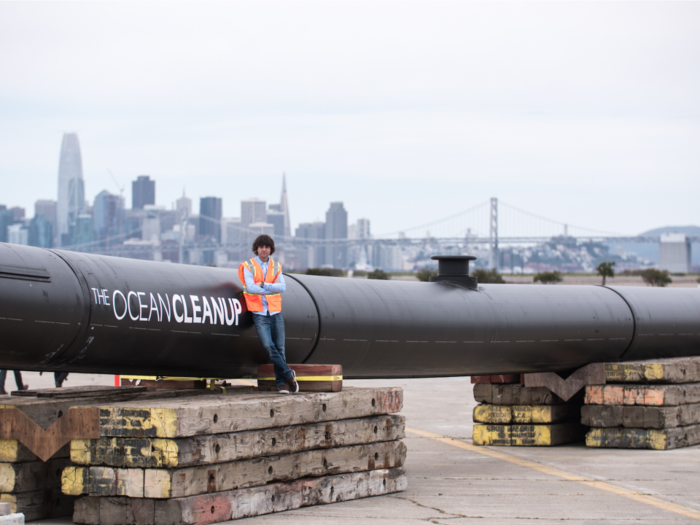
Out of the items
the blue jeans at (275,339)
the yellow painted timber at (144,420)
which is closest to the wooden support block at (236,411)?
the yellow painted timber at (144,420)

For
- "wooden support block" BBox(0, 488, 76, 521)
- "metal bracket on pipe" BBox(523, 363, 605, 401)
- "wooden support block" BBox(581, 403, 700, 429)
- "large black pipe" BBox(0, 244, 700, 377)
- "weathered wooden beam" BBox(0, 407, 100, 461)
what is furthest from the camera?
"metal bracket on pipe" BBox(523, 363, 605, 401)

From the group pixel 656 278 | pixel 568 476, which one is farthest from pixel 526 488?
pixel 656 278

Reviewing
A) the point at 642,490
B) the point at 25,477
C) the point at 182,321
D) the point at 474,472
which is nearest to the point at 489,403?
the point at 474,472

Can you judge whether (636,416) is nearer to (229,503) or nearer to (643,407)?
(643,407)

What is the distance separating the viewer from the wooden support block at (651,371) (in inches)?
417

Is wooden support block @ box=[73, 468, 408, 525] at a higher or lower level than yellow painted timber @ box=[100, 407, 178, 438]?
lower

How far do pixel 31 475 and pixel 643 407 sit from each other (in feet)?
22.8

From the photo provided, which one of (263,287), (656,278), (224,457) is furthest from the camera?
(656,278)

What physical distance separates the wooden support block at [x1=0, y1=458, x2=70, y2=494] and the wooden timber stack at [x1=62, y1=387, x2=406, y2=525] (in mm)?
395

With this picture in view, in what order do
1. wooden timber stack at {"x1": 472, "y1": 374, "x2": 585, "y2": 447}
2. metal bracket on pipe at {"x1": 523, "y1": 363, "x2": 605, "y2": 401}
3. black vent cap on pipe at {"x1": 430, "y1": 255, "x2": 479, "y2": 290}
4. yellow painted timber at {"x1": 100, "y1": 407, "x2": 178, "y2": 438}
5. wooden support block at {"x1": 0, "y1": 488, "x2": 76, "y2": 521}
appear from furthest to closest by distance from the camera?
wooden timber stack at {"x1": 472, "y1": 374, "x2": 585, "y2": 447}
metal bracket on pipe at {"x1": 523, "y1": 363, "x2": 605, "y2": 401}
black vent cap on pipe at {"x1": 430, "y1": 255, "x2": 479, "y2": 290}
wooden support block at {"x1": 0, "y1": 488, "x2": 76, "y2": 521}
yellow painted timber at {"x1": 100, "y1": 407, "x2": 178, "y2": 438}

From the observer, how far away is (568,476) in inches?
349

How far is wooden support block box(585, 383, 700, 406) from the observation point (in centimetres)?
1045

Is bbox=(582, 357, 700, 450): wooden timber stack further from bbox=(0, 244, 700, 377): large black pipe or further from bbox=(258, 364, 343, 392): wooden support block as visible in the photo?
bbox=(258, 364, 343, 392): wooden support block

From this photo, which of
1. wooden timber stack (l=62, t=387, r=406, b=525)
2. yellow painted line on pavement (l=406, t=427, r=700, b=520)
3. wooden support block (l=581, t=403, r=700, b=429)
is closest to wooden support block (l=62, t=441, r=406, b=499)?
wooden timber stack (l=62, t=387, r=406, b=525)
